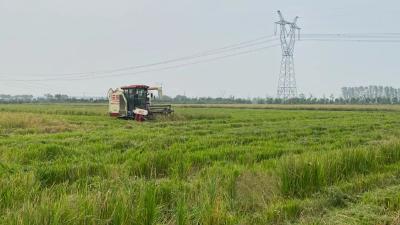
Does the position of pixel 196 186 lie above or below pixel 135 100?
below

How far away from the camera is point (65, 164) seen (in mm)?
9664

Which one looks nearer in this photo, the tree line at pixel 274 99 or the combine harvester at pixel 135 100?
the combine harvester at pixel 135 100

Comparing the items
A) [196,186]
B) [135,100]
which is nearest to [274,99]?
[135,100]

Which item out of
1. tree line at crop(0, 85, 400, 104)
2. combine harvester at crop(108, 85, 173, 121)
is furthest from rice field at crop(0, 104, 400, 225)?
tree line at crop(0, 85, 400, 104)

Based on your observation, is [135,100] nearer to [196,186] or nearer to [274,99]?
[196,186]

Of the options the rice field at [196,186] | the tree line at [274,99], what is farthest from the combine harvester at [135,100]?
the tree line at [274,99]

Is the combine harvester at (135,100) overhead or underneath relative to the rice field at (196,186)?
overhead

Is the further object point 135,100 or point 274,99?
point 274,99

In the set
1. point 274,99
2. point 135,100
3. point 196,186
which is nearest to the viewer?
point 196,186

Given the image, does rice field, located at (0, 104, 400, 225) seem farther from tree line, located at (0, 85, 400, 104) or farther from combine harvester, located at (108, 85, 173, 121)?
tree line, located at (0, 85, 400, 104)

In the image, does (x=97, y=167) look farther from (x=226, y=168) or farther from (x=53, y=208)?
(x=53, y=208)

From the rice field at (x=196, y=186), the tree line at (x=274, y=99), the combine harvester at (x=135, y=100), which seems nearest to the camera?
the rice field at (x=196, y=186)

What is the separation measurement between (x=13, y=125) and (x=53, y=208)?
19.5m

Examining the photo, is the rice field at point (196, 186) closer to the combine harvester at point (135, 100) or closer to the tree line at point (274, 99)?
the combine harvester at point (135, 100)
